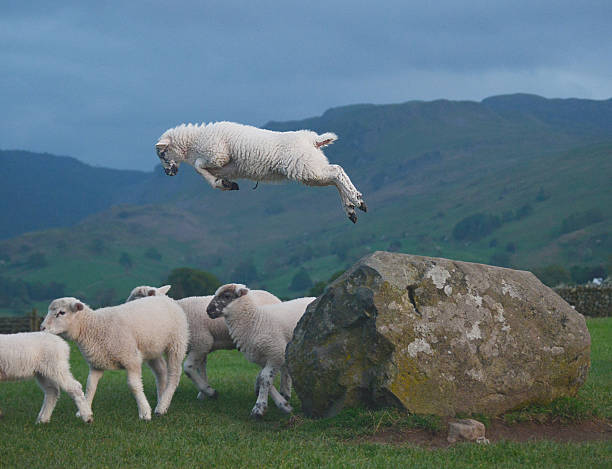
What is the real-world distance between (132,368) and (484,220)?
16678cm

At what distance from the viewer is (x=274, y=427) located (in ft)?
35.8

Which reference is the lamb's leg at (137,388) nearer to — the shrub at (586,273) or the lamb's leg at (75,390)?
the lamb's leg at (75,390)

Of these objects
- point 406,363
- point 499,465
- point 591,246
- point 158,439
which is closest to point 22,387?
point 158,439

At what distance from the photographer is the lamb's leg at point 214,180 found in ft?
26.2

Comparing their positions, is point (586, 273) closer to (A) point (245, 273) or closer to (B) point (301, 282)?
(B) point (301, 282)

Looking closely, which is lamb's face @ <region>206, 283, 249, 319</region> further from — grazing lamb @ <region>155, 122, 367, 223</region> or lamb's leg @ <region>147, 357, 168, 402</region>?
grazing lamb @ <region>155, 122, 367, 223</region>

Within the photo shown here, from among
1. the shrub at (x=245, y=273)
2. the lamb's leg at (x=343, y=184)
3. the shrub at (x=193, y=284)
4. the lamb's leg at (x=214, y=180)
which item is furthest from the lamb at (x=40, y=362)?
the shrub at (x=245, y=273)

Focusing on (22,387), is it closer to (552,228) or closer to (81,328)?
(81,328)

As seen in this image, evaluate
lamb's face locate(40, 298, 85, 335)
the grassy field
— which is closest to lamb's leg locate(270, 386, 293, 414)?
the grassy field

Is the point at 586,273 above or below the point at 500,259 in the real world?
above

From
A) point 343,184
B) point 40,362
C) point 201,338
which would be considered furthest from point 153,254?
point 343,184

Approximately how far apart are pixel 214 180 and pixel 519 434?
5.63m

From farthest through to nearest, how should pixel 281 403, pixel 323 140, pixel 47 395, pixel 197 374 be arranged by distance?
pixel 197 374
pixel 281 403
pixel 47 395
pixel 323 140

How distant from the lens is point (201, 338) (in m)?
13.7
